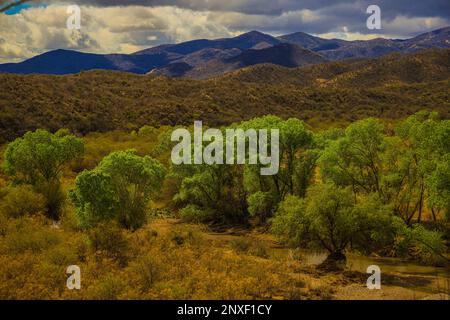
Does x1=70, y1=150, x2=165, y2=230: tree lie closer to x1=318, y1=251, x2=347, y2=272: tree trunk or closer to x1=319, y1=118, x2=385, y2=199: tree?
x1=318, y1=251, x2=347, y2=272: tree trunk

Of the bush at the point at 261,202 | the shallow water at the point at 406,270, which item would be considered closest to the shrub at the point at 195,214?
the bush at the point at 261,202

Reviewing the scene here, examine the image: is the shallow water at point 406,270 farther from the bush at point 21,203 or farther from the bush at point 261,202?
the bush at point 21,203

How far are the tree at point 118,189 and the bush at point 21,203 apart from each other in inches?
173

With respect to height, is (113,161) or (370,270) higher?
(113,161)

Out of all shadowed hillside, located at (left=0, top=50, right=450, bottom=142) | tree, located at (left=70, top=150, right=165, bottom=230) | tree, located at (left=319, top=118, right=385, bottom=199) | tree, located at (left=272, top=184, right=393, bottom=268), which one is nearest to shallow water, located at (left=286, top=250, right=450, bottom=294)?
tree, located at (left=272, top=184, right=393, bottom=268)

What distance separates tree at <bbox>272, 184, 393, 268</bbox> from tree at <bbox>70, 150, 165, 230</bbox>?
7699 mm

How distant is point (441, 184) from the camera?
22.1 metres

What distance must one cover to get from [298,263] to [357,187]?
7959mm

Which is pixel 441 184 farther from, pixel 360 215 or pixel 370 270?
pixel 370 270

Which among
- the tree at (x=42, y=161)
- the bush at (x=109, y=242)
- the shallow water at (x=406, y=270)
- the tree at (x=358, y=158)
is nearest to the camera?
the shallow water at (x=406, y=270)

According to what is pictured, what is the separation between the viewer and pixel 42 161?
31.9 m

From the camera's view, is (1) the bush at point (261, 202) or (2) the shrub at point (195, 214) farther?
(2) the shrub at point (195, 214)

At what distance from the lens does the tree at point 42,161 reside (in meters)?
30.5
